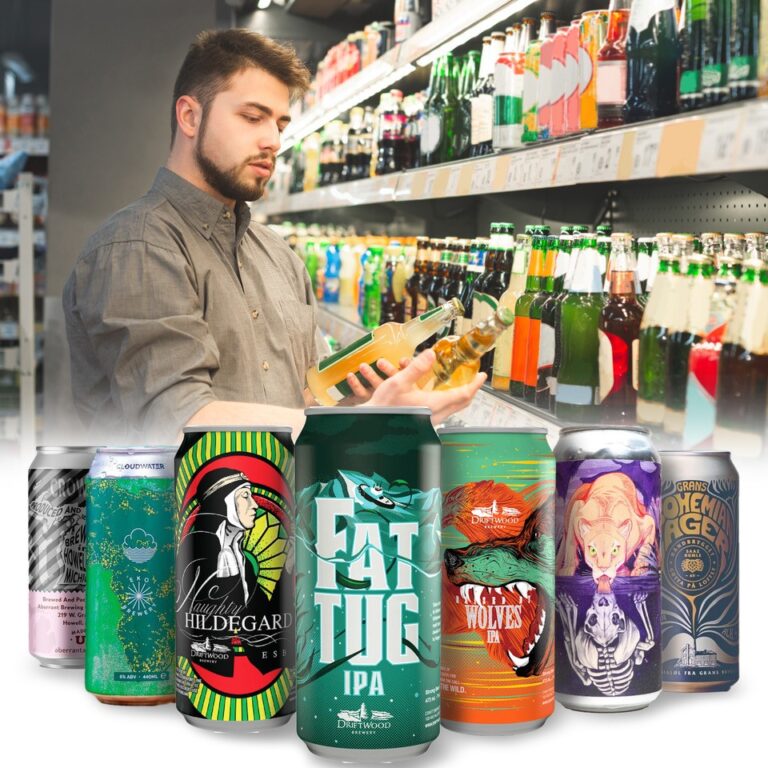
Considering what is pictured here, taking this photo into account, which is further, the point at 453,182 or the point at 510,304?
the point at 453,182

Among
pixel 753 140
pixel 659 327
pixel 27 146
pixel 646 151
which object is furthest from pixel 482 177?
pixel 27 146

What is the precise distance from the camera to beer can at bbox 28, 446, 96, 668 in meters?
0.93

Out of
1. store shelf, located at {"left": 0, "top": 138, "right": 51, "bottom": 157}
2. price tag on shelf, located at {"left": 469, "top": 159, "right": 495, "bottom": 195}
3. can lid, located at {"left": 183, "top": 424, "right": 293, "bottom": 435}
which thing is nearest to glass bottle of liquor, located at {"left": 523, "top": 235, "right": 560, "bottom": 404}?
price tag on shelf, located at {"left": 469, "top": 159, "right": 495, "bottom": 195}

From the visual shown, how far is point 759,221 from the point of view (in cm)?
199

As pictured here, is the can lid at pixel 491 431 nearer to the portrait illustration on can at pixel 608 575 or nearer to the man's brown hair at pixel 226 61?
the portrait illustration on can at pixel 608 575

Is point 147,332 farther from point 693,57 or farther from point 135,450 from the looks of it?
point 135,450

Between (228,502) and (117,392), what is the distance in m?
1.31

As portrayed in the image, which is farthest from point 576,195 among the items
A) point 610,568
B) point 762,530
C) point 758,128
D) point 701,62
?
point 610,568

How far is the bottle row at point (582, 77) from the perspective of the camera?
1.48 metres

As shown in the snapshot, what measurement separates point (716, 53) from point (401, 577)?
41.8 inches

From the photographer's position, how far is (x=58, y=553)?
37.0 inches

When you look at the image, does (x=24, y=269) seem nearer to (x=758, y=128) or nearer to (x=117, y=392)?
(x=117, y=392)

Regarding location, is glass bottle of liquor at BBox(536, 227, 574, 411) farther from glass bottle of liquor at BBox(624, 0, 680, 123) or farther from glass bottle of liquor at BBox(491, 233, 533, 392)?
glass bottle of liquor at BBox(624, 0, 680, 123)

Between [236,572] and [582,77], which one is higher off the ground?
[582,77]
